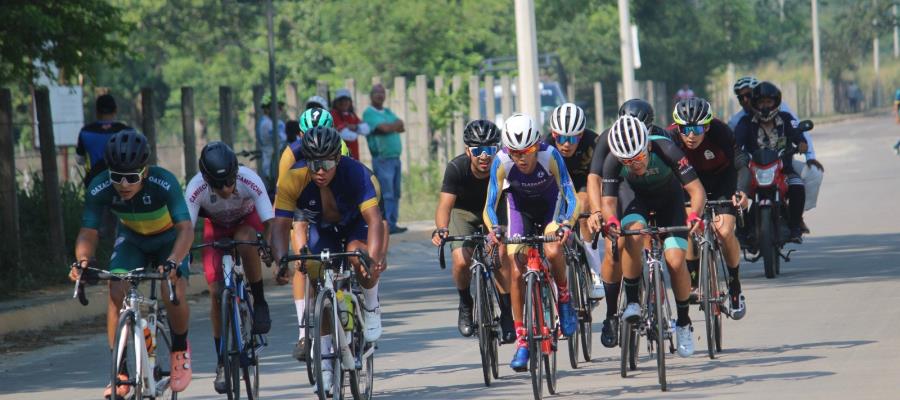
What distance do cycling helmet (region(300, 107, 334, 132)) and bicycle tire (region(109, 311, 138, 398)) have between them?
272cm

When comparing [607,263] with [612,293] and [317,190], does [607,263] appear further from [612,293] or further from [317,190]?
[317,190]

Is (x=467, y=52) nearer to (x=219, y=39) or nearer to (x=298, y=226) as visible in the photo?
(x=219, y=39)

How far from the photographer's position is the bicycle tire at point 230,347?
9.98 meters

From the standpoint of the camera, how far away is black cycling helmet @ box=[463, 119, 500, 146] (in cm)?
1182

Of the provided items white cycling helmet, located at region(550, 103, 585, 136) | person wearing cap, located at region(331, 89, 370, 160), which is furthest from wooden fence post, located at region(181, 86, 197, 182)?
white cycling helmet, located at region(550, 103, 585, 136)

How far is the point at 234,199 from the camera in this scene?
10.5m

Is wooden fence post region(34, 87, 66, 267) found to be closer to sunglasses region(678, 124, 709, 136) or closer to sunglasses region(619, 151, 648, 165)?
sunglasses region(678, 124, 709, 136)

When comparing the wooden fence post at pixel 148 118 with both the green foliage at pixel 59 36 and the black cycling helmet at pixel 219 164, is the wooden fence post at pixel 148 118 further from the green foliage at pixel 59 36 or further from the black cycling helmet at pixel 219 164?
the black cycling helmet at pixel 219 164

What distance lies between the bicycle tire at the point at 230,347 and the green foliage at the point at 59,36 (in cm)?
768

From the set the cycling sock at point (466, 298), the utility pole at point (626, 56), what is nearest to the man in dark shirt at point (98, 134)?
the cycling sock at point (466, 298)

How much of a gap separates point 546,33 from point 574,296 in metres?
39.4

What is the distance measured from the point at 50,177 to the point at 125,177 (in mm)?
8705

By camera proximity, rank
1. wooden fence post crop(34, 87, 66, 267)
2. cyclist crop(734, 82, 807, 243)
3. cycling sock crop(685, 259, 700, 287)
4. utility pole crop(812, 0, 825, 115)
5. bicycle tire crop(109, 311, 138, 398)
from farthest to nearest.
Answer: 1. utility pole crop(812, 0, 825, 115)
2. wooden fence post crop(34, 87, 66, 267)
3. cyclist crop(734, 82, 807, 243)
4. cycling sock crop(685, 259, 700, 287)
5. bicycle tire crop(109, 311, 138, 398)

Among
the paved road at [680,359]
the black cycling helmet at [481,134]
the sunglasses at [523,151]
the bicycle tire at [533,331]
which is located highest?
the black cycling helmet at [481,134]
